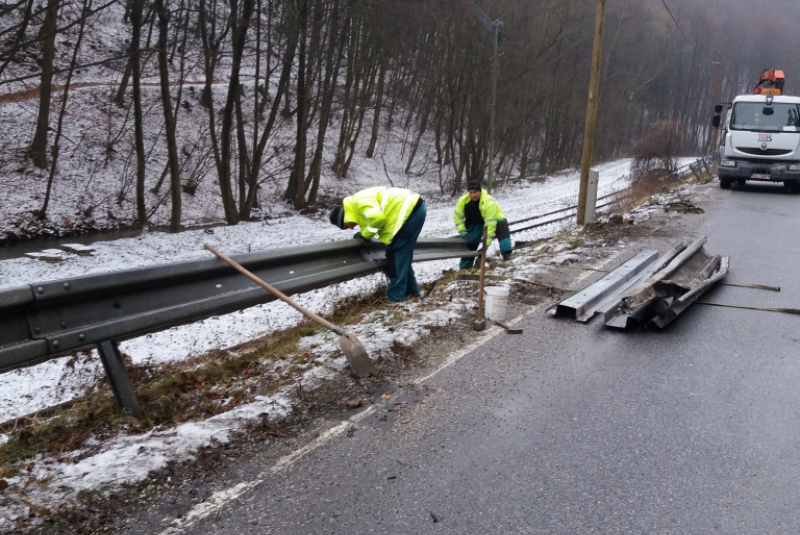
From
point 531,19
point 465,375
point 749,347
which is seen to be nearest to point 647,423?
point 465,375

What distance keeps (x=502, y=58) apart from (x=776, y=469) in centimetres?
→ 2713

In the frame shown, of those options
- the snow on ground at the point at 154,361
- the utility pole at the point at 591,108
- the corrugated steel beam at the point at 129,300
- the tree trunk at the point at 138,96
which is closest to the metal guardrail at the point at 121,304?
the corrugated steel beam at the point at 129,300

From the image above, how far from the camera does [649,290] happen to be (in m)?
5.80

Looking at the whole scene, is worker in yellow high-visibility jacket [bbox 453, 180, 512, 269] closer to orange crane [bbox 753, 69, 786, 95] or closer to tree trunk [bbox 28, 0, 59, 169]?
tree trunk [bbox 28, 0, 59, 169]

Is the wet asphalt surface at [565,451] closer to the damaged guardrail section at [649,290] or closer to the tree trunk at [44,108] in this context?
the damaged guardrail section at [649,290]

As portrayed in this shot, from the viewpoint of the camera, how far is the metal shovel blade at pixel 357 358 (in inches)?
171

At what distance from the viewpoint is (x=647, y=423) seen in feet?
12.5

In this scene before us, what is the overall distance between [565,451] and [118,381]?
2585mm

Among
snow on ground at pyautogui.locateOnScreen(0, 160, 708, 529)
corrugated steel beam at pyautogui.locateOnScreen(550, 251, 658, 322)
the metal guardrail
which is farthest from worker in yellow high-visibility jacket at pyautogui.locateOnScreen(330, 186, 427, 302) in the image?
corrugated steel beam at pyautogui.locateOnScreen(550, 251, 658, 322)

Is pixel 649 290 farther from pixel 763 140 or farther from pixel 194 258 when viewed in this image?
pixel 763 140

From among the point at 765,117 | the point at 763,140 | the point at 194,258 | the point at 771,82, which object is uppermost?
the point at 771,82

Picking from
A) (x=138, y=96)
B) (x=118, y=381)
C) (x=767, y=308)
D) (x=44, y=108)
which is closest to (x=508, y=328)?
(x=767, y=308)

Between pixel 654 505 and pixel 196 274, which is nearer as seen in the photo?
pixel 654 505

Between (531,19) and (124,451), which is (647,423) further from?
(531,19)
